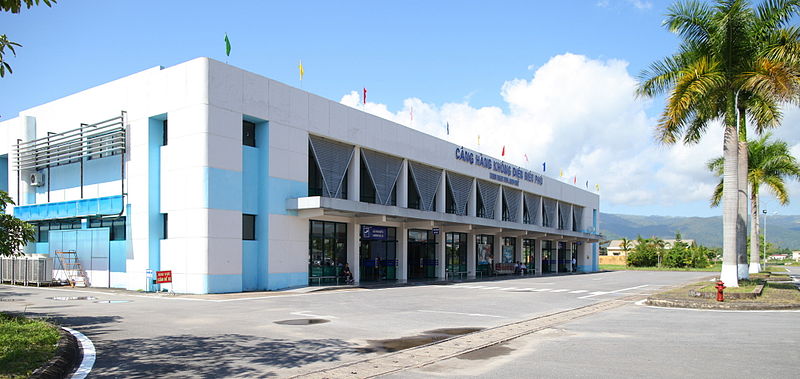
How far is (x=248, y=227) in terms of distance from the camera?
2572 cm

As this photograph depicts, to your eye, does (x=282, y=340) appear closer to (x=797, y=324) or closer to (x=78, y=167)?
(x=797, y=324)

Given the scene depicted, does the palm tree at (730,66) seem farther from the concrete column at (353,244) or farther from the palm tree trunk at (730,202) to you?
the concrete column at (353,244)

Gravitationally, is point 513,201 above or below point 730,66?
below

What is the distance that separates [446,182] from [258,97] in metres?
17.6

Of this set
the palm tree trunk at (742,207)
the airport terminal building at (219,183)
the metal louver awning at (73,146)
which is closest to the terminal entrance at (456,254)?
the airport terminal building at (219,183)

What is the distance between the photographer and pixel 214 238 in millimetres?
23531

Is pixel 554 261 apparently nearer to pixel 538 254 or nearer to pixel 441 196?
pixel 538 254

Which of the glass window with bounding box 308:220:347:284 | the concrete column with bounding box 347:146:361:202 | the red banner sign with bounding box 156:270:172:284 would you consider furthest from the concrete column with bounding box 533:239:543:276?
the red banner sign with bounding box 156:270:172:284

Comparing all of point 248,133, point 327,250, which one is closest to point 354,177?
point 327,250

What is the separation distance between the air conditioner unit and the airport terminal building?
0.07 meters

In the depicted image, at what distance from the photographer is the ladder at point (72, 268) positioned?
2867cm

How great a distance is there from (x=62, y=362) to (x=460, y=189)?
114 feet

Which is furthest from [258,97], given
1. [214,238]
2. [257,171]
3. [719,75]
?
[719,75]

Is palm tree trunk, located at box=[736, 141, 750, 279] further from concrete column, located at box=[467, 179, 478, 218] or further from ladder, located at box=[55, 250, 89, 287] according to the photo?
ladder, located at box=[55, 250, 89, 287]
